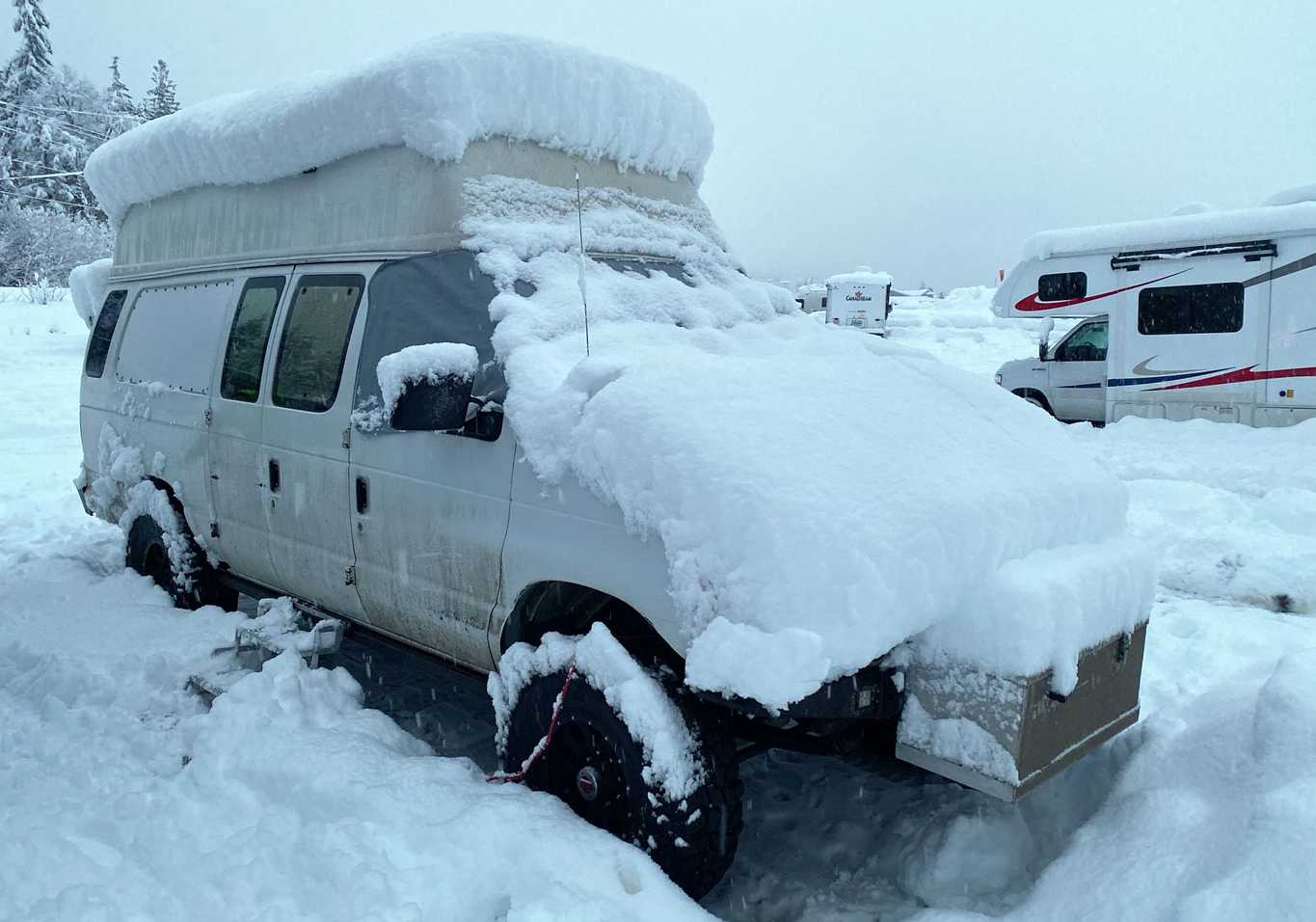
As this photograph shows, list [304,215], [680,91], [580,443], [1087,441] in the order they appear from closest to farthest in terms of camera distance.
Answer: [580,443], [304,215], [680,91], [1087,441]

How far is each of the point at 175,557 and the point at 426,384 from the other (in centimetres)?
320

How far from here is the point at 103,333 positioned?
21.3ft

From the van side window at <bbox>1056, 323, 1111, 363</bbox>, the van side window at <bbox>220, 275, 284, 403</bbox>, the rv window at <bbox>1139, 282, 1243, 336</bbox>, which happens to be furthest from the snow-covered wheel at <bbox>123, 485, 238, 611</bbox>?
the van side window at <bbox>1056, 323, 1111, 363</bbox>

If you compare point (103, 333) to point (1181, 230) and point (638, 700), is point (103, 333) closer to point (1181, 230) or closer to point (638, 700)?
point (638, 700)

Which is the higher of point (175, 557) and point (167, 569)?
point (175, 557)

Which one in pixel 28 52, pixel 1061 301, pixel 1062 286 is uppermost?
pixel 28 52

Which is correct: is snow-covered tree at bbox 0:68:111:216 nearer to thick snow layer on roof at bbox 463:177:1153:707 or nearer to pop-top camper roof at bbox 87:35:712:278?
pop-top camper roof at bbox 87:35:712:278

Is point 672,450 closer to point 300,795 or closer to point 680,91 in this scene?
point 300,795

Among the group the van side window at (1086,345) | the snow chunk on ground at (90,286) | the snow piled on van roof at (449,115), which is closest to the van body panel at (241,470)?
the snow piled on van roof at (449,115)

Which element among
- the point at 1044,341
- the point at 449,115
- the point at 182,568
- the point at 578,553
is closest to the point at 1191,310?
the point at 1044,341

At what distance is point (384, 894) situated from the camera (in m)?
2.70

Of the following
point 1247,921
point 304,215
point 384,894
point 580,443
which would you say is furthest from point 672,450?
point 304,215

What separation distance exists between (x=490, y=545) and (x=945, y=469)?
5.09 feet

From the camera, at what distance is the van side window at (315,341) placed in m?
4.29
